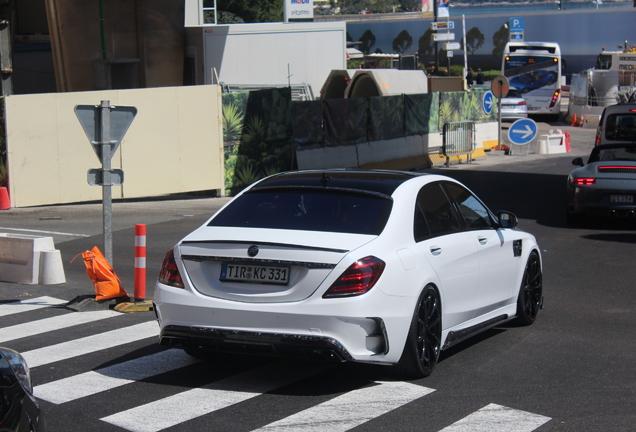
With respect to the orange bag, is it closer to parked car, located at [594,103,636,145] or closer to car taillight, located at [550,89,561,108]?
parked car, located at [594,103,636,145]

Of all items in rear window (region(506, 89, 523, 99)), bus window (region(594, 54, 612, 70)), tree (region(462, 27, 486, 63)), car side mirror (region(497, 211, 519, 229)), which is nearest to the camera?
car side mirror (region(497, 211, 519, 229))

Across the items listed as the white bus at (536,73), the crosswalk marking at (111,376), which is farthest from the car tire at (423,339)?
the white bus at (536,73)

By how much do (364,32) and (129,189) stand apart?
7902 centimetres

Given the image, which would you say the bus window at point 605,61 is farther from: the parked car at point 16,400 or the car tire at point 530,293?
the parked car at point 16,400

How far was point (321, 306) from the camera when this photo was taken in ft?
20.1

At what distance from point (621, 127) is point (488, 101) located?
15645mm

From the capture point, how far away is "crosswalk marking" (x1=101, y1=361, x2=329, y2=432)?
5.88 meters

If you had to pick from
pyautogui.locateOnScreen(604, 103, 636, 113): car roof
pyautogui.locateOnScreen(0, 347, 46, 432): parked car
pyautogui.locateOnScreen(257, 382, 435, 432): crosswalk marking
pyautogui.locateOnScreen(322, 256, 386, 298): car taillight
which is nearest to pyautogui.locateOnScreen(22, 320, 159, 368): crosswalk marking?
pyautogui.locateOnScreen(257, 382, 435, 432): crosswalk marking

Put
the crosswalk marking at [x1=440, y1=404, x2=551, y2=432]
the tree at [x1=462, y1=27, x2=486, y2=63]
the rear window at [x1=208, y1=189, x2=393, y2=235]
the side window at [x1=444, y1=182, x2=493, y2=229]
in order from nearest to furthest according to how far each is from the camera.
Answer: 1. the crosswalk marking at [x1=440, y1=404, x2=551, y2=432]
2. the rear window at [x1=208, y1=189, x2=393, y2=235]
3. the side window at [x1=444, y1=182, x2=493, y2=229]
4. the tree at [x1=462, y1=27, x2=486, y2=63]

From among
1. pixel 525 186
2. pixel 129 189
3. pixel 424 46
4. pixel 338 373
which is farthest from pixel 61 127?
pixel 424 46

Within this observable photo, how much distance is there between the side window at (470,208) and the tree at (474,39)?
83637mm

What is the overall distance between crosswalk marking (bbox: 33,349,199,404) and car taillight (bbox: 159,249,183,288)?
832mm

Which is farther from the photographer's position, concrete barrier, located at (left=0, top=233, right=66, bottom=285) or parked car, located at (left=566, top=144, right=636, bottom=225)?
parked car, located at (left=566, top=144, right=636, bottom=225)

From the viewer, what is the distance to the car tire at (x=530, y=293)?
8633mm
